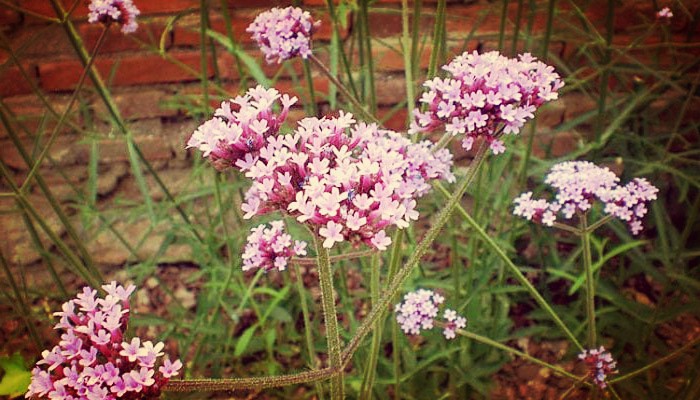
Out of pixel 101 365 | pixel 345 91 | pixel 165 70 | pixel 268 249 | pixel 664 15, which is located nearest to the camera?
pixel 101 365

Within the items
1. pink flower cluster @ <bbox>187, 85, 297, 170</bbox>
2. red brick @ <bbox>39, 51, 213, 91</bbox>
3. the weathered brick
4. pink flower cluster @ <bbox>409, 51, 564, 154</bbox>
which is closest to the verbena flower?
pink flower cluster @ <bbox>409, 51, 564, 154</bbox>

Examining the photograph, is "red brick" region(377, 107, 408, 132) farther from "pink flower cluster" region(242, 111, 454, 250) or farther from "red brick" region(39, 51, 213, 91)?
"pink flower cluster" region(242, 111, 454, 250)

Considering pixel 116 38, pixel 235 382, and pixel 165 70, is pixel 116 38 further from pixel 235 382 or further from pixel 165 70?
pixel 235 382

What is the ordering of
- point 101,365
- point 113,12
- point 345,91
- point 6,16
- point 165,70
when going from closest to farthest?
1. point 101,365
2. point 345,91
3. point 113,12
4. point 6,16
5. point 165,70

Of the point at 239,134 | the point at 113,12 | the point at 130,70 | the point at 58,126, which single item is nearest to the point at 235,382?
the point at 239,134

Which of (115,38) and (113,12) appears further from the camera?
(115,38)

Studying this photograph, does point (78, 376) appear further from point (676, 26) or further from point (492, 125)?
point (676, 26)
